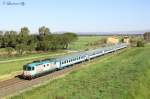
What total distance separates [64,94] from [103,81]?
9.16 metres

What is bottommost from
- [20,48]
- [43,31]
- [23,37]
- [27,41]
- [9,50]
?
[9,50]

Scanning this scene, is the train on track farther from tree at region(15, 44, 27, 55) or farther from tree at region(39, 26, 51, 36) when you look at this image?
tree at region(39, 26, 51, 36)

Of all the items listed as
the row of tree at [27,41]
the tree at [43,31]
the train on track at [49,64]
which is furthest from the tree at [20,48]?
the tree at [43,31]

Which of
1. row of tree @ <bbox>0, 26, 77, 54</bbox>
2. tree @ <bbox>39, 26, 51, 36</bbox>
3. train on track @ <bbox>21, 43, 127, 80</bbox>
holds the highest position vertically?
tree @ <bbox>39, 26, 51, 36</bbox>

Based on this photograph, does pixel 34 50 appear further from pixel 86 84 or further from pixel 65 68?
pixel 86 84

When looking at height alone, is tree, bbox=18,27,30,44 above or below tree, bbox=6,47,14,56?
above

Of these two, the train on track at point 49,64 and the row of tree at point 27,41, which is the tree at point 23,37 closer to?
the row of tree at point 27,41

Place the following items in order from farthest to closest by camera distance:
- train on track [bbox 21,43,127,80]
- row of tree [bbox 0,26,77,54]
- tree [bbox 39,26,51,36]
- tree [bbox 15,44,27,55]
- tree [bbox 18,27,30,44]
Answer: tree [bbox 39,26,51,36] → row of tree [bbox 0,26,77,54] → tree [bbox 18,27,30,44] → tree [bbox 15,44,27,55] → train on track [bbox 21,43,127,80]

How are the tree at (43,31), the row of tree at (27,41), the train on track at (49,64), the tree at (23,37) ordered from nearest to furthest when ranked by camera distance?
the train on track at (49,64), the tree at (23,37), the row of tree at (27,41), the tree at (43,31)

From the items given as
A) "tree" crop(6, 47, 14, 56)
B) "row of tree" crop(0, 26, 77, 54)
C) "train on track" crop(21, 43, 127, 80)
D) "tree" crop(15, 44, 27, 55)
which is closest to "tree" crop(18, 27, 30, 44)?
"row of tree" crop(0, 26, 77, 54)

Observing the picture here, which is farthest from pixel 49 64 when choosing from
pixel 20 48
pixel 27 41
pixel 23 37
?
pixel 27 41

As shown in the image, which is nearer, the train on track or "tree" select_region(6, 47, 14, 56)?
the train on track

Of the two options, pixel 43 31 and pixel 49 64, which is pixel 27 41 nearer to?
pixel 43 31

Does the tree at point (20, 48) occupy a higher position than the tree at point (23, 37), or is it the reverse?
the tree at point (23, 37)
